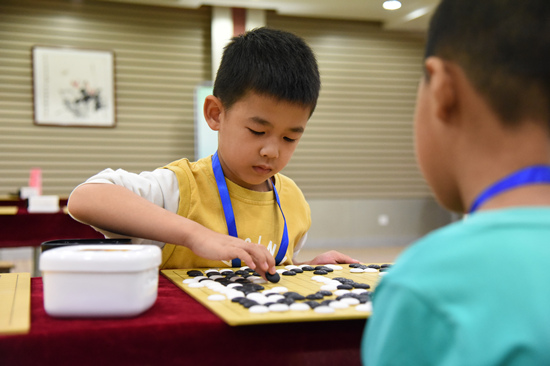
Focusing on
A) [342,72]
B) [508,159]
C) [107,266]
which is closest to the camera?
[508,159]

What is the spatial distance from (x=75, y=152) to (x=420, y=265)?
6520 mm

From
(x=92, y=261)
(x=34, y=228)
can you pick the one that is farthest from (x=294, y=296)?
(x=34, y=228)

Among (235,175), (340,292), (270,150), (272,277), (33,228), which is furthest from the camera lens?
(33,228)

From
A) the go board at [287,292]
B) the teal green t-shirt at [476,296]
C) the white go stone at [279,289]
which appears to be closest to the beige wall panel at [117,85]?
the go board at [287,292]

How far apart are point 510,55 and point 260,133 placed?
3.10ft

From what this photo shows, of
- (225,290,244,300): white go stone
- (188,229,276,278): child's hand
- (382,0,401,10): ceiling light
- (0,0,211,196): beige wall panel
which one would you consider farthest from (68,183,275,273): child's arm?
(382,0,401,10): ceiling light

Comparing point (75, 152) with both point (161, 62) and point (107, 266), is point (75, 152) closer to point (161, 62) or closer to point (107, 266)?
point (161, 62)

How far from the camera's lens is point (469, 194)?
0.61 meters

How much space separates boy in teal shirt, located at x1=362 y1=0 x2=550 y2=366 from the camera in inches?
18.4

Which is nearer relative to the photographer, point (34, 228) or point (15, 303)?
point (15, 303)

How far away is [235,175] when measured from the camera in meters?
1.64

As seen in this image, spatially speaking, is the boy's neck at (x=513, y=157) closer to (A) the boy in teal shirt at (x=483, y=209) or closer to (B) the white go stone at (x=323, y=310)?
(A) the boy in teal shirt at (x=483, y=209)

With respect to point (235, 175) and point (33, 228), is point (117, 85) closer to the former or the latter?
point (33, 228)

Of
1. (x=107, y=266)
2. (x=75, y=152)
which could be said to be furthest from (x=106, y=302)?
(x=75, y=152)
